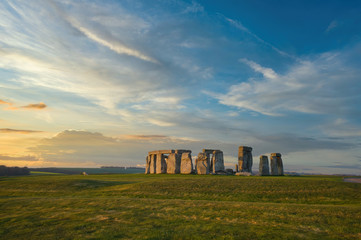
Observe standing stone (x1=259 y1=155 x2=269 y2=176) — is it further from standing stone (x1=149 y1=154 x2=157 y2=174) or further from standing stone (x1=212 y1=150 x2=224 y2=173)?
standing stone (x1=149 y1=154 x2=157 y2=174)

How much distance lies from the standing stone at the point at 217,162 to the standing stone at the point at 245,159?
2261mm

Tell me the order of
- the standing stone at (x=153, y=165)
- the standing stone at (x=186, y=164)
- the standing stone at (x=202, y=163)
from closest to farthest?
the standing stone at (x=202, y=163), the standing stone at (x=186, y=164), the standing stone at (x=153, y=165)

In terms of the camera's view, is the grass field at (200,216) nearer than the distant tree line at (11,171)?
Yes

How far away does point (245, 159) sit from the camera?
3338cm

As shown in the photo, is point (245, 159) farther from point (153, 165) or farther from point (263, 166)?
point (153, 165)

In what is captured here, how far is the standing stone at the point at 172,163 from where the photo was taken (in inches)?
1383

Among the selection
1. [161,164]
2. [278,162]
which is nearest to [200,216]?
[278,162]

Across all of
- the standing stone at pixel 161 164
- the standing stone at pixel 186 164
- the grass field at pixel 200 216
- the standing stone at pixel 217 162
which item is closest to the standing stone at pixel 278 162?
the standing stone at pixel 217 162

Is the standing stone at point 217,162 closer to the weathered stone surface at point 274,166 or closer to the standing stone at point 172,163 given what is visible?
the standing stone at point 172,163

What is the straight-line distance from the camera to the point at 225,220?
32.9 feet

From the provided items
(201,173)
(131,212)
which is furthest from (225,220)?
(201,173)

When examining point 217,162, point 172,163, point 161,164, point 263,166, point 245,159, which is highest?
point 245,159

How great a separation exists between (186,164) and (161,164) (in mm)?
4778

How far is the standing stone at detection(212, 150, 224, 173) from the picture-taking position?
32719 millimetres
